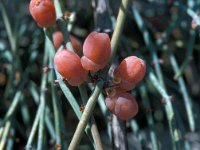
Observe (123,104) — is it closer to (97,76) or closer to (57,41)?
(97,76)

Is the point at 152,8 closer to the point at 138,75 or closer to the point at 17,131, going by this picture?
the point at 17,131

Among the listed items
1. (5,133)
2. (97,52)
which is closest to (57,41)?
(5,133)

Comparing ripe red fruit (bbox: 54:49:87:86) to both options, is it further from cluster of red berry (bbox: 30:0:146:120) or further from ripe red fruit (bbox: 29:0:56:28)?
ripe red fruit (bbox: 29:0:56:28)

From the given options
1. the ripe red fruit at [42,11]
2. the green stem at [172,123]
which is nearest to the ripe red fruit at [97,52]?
the ripe red fruit at [42,11]

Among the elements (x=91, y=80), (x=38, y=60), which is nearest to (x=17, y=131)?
(x=38, y=60)

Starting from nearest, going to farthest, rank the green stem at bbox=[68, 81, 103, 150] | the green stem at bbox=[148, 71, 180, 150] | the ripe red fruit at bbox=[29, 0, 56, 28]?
the green stem at bbox=[68, 81, 103, 150]
the ripe red fruit at bbox=[29, 0, 56, 28]
the green stem at bbox=[148, 71, 180, 150]

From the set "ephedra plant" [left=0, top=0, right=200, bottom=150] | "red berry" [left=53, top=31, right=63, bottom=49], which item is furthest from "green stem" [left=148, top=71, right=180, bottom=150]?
"red berry" [left=53, top=31, right=63, bottom=49]
